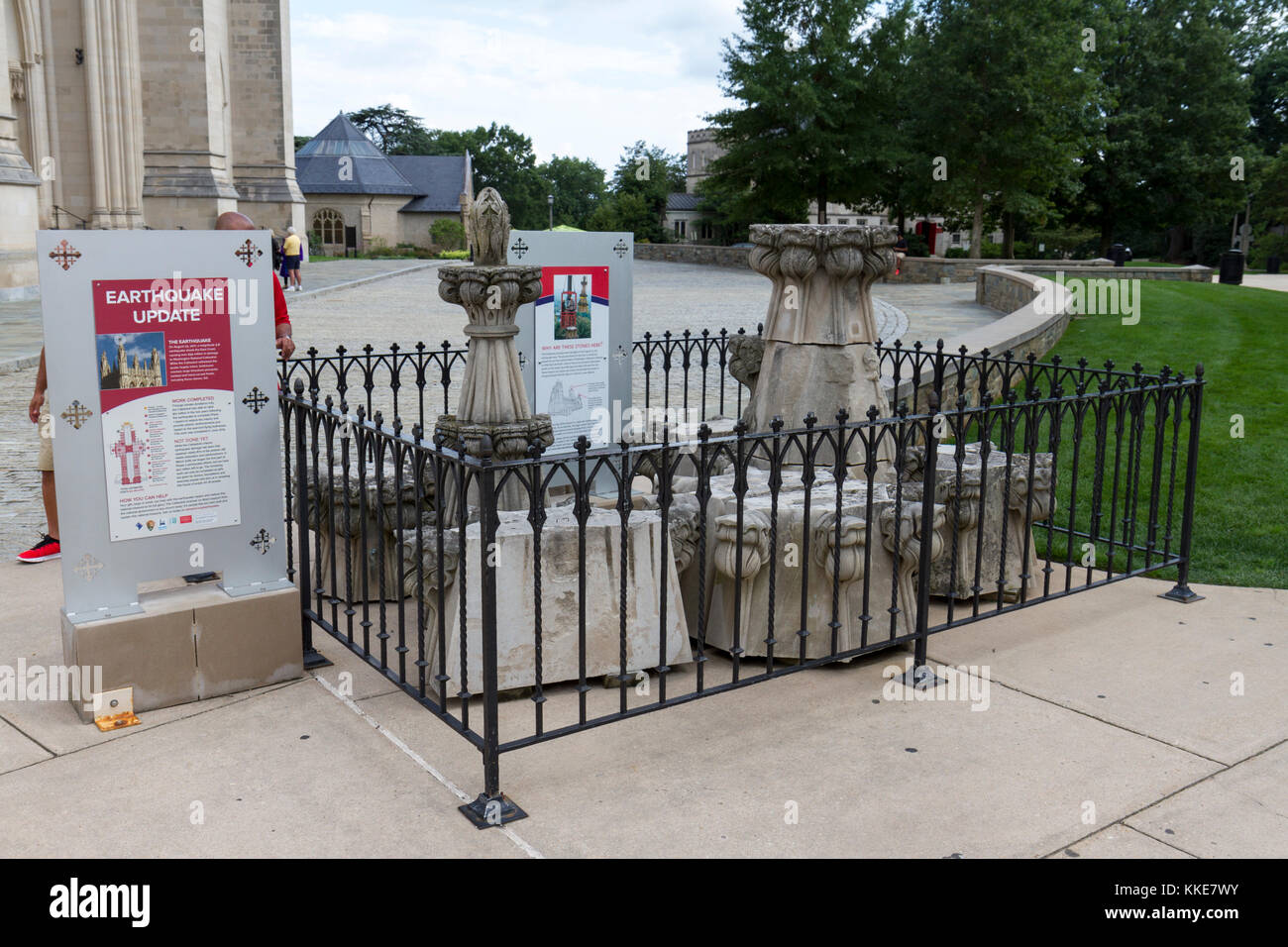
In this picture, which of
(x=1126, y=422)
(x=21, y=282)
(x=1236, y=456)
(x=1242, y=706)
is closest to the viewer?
(x=1242, y=706)

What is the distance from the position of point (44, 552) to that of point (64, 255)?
2.91 meters

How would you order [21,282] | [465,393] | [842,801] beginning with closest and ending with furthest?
[842,801] < [465,393] < [21,282]

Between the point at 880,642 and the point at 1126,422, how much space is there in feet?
20.5

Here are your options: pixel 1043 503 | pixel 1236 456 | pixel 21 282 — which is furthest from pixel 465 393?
pixel 21 282

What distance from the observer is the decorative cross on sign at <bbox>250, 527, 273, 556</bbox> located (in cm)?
498

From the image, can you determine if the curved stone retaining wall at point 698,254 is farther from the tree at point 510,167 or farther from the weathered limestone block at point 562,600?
the tree at point 510,167

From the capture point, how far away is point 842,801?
13.1ft

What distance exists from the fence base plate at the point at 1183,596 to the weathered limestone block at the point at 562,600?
3.01 meters

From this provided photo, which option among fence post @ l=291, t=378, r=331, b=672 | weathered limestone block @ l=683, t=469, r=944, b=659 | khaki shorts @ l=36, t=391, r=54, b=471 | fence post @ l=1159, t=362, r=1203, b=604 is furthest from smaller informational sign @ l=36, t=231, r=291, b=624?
fence post @ l=1159, t=362, r=1203, b=604

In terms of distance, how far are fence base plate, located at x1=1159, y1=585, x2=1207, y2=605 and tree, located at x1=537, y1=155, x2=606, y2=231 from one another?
10108cm

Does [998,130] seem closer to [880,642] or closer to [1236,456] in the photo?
[1236,456]

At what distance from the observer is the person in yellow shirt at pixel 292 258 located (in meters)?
26.4

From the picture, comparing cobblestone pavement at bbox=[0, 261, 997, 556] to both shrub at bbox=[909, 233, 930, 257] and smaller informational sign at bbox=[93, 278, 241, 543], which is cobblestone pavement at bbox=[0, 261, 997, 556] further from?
shrub at bbox=[909, 233, 930, 257]

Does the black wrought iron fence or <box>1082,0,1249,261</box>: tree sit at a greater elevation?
<box>1082,0,1249,261</box>: tree
